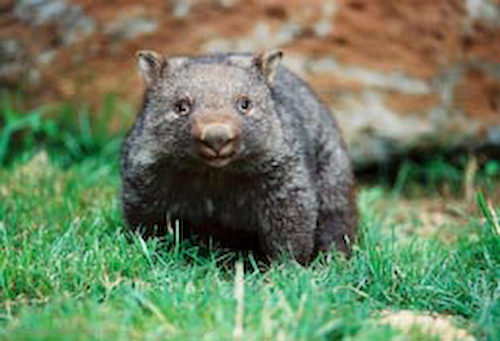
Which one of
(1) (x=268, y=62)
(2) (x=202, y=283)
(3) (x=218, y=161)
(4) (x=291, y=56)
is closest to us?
(2) (x=202, y=283)

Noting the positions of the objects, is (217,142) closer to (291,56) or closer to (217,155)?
(217,155)

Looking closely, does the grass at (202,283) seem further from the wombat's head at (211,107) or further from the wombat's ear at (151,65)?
the wombat's ear at (151,65)

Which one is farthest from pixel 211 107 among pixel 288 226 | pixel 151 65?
pixel 288 226

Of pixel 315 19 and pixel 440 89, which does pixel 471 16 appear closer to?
pixel 440 89

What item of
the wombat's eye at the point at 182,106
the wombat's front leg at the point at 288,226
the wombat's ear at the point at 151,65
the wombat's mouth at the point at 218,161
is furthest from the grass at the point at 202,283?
the wombat's ear at the point at 151,65

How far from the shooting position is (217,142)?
4.68 m

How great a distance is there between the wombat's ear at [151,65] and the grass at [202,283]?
3.54 feet

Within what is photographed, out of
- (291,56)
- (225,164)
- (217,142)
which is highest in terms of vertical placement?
(291,56)

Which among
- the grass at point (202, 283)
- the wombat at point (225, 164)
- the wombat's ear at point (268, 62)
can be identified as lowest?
the grass at point (202, 283)

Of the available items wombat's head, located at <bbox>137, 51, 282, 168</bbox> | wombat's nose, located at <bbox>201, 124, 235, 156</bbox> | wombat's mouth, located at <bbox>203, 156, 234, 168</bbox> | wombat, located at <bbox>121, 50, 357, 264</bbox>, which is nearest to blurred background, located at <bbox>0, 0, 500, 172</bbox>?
wombat, located at <bbox>121, 50, 357, 264</bbox>

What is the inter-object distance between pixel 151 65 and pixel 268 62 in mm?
811

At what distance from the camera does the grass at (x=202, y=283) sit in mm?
3799

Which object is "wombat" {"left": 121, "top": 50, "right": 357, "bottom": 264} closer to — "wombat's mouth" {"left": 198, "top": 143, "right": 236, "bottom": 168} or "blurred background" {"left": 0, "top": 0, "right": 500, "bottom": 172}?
"wombat's mouth" {"left": 198, "top": 143, "right": 236, "bottom": 168}

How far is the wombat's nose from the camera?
4660mm
